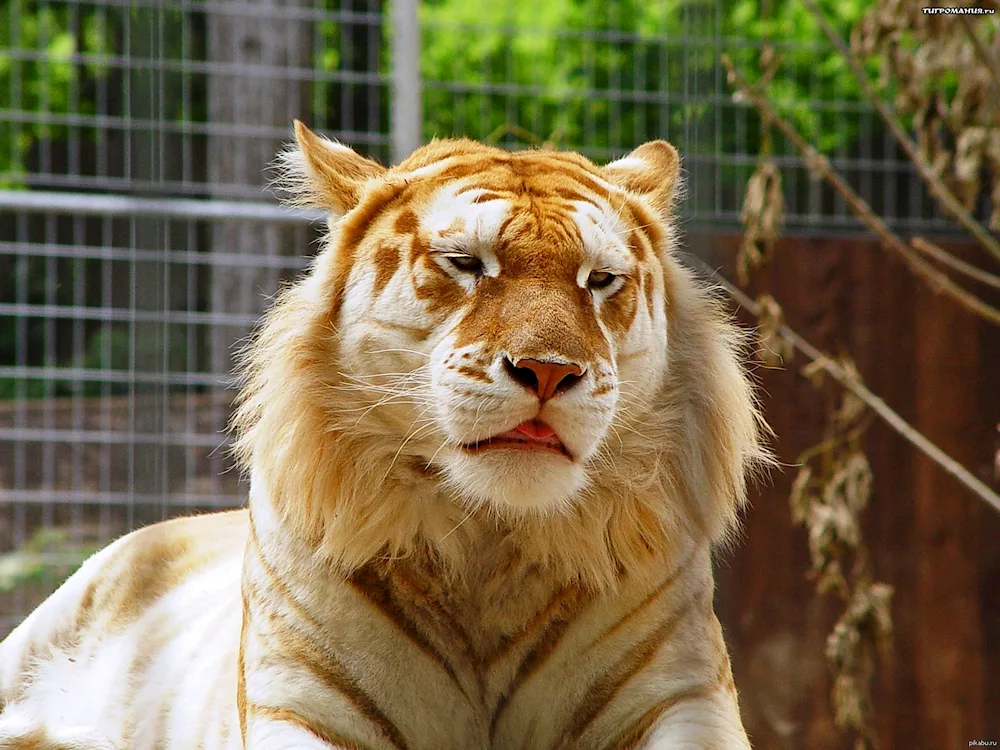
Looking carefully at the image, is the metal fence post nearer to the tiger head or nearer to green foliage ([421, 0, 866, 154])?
green foliage ([421, 0, 866, 154])

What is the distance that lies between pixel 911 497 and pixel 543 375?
2.85m

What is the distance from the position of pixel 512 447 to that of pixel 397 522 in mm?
257

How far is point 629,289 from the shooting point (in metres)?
1.85

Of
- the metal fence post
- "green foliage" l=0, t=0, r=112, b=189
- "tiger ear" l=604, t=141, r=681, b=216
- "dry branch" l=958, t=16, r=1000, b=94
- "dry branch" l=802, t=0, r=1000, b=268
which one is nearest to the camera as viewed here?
"tiger ear" l=604, t=141, r=681, b=216

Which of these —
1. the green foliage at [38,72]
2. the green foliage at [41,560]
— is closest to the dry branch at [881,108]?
the green foliage at [41,560]

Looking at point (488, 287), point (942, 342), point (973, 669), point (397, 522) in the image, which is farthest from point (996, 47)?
point (973, 669)

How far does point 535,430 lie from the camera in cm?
169

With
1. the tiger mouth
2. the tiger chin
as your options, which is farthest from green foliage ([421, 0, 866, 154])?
the tiger mouth

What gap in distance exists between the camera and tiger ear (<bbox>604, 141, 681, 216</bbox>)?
2096 mm

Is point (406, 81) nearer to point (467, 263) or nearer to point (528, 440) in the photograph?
point (467, 263)

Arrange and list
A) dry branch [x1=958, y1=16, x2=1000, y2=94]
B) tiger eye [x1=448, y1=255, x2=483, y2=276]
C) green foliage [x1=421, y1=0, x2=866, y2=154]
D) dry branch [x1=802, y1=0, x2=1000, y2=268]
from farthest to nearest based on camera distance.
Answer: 1. green foliage [x1=421, y1=0, x2=866, y2=154]
2. dry branch [x1=802, y1=0, x2=1000, y2=268]
3. dry branch [x1=958, y1=16, x2=1000, y2=94]
4. tiger eye [x1=448, y1=255, x2=483, y2=276]

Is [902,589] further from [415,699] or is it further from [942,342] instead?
[415,699]

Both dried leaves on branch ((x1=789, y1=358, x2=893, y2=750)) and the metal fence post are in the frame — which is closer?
dried leaves on branch ((x1=789, y1=358, x2=893, y2=750))

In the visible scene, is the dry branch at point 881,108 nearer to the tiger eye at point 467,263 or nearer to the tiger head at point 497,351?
the tiger head at point 497,351
